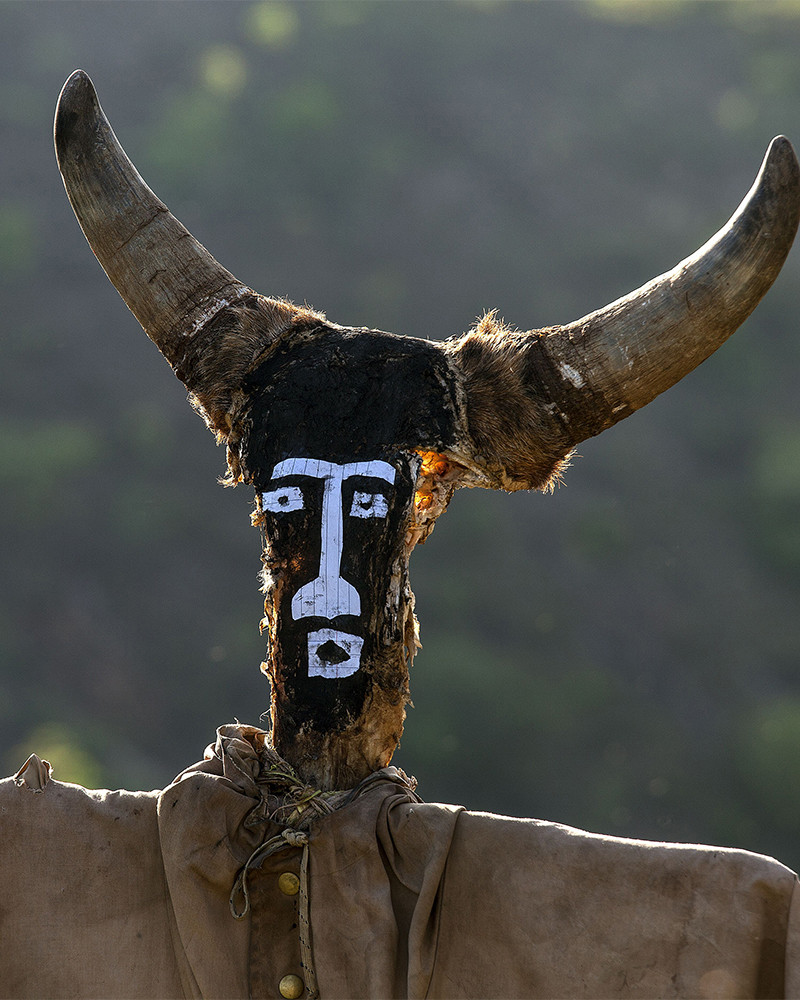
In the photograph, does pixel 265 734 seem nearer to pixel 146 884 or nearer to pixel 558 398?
pixel 146 884

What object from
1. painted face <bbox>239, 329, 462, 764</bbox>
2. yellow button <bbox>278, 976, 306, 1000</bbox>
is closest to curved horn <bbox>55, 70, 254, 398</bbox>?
painted face <bbox>239, 329, 462, 764</bbox>

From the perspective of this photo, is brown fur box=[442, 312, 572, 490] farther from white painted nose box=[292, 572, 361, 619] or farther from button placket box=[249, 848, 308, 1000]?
button placket box=[249, 848, 308, 1000]

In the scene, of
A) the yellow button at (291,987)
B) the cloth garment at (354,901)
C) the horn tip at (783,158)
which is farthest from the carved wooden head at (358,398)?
the yellow button at (291,987)

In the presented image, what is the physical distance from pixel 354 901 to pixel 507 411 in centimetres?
84

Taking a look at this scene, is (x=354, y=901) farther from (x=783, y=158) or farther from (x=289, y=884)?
(x=783, y=158)

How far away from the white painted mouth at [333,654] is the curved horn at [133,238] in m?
0.56

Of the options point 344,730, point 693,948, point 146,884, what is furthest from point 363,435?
point 693,948

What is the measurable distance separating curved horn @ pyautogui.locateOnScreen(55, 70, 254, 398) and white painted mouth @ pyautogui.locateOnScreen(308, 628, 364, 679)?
0.56 m

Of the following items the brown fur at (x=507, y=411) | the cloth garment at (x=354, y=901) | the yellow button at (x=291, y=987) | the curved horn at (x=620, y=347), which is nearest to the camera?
the cloth garment at (x=354, y=901)

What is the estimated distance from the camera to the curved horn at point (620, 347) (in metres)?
1.69

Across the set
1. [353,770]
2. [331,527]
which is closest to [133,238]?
[331,527]

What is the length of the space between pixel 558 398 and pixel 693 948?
2.90 feet

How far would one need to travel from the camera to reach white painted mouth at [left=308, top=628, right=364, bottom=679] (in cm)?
170

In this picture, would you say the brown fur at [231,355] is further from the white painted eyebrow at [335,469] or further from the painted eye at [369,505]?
the painted eye at [369,505]
